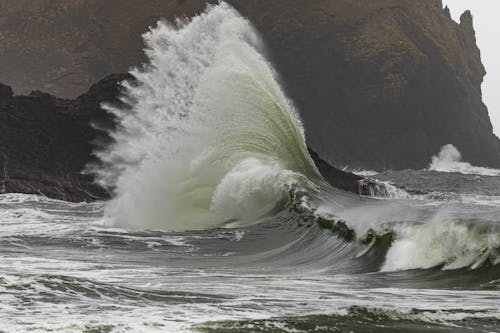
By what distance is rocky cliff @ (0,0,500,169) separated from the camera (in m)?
63.3

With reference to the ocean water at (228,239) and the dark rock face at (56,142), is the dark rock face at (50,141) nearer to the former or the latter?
the dark rock face at (56,142)

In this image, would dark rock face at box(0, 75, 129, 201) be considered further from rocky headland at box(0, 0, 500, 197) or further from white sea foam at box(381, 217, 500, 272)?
rocky headland at box(0, 0, 500, 197)

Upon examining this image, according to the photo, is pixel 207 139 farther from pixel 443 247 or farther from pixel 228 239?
pixel 443 247

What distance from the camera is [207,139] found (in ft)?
56.4

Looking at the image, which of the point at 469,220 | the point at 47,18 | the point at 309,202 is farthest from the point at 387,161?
the point at 469,220

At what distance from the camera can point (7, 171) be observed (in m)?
25.2

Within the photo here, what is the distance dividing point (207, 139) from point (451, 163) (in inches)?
1941

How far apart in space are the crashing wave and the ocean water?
4417 cm

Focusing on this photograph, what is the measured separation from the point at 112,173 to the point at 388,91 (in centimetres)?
4056

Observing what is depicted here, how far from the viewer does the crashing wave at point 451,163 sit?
61.9 m

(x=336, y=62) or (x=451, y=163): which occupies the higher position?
(x=336, y=62)

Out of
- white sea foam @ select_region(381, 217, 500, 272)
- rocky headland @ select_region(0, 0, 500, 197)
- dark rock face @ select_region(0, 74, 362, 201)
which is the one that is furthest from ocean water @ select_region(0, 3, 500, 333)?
rocky headland @ select_region(0, 0, 500, 197)

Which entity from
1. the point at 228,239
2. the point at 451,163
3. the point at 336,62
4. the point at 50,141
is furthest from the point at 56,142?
the point at 451,163

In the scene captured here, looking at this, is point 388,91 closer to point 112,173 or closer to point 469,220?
point 112,173
